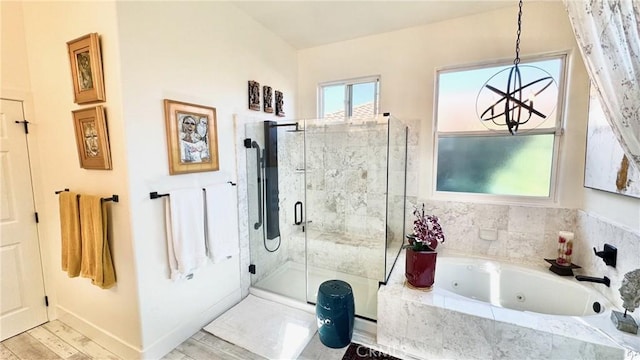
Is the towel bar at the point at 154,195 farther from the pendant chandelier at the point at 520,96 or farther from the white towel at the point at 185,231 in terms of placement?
the pendant chandelier at the point at 520,96

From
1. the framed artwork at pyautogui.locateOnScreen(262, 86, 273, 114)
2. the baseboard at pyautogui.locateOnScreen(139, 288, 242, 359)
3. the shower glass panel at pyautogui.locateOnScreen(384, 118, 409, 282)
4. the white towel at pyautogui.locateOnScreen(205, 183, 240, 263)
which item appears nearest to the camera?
the baseboard at pyautogui.locateOnScreen(139, 288, 242, 359)

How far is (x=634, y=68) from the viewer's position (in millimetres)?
1212

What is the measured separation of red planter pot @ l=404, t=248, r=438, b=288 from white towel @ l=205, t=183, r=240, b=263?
168 cm

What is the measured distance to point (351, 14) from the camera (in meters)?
2.61

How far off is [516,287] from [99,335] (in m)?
3.67

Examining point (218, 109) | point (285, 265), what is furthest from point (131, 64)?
point (285, 265)

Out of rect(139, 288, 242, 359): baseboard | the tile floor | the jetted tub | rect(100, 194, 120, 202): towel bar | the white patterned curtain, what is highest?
the white patterned curtain

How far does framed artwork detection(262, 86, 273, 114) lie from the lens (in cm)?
289

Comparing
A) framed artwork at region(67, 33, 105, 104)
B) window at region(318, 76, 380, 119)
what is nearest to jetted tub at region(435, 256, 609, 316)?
window at region(318, 76, 380, 119)

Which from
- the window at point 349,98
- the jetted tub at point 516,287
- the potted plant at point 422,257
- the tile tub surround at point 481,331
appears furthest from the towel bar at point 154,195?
the jetted tub at point 516,287

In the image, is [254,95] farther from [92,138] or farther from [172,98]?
[92,138]

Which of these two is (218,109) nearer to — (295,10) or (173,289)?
(295,10)

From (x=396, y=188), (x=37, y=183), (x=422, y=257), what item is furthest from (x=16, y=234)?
(x=396, y=188)

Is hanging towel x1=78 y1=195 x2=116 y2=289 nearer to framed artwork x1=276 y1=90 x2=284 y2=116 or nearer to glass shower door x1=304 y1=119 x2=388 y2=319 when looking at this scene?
glass shower door x1=304 y1=119 x2=388 y2=319
